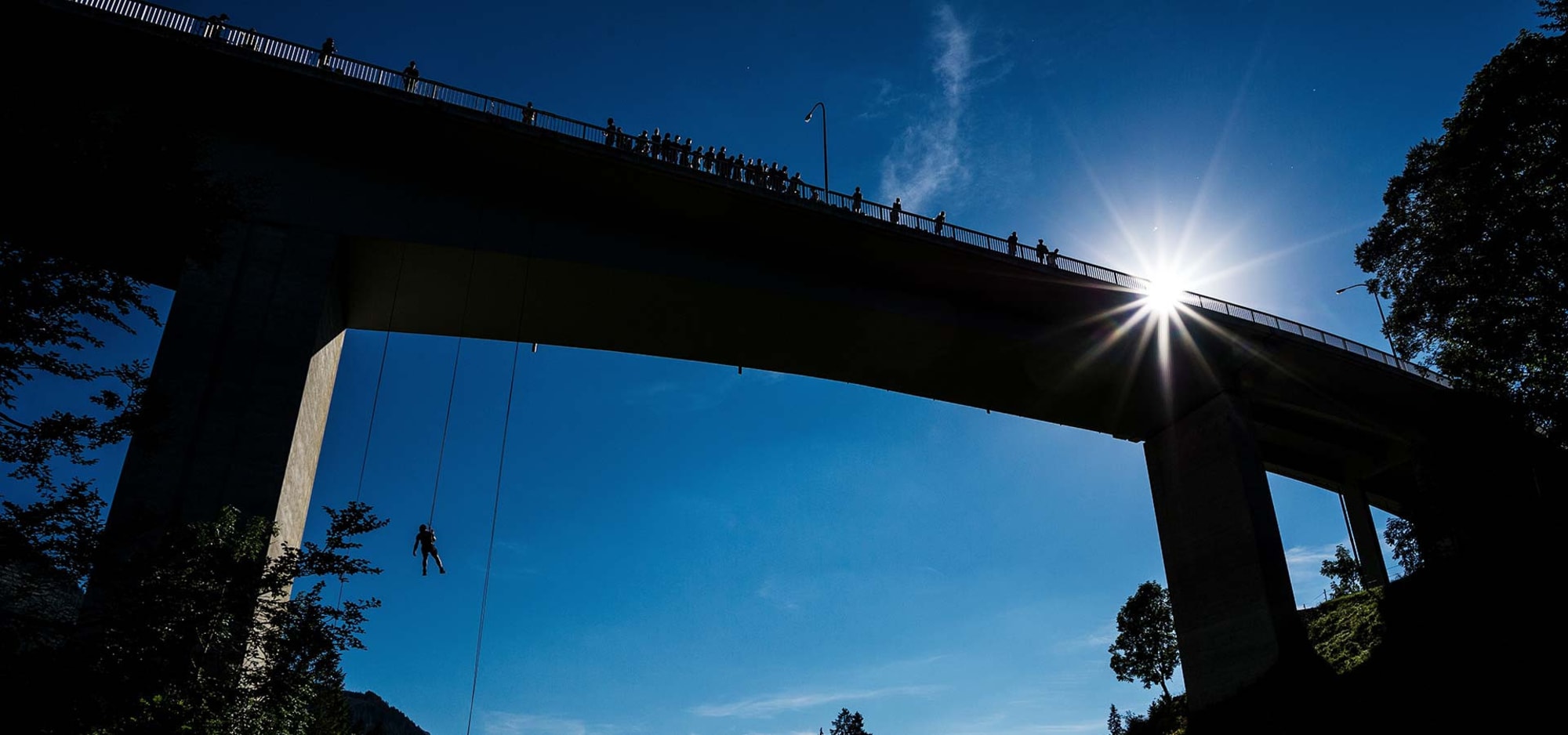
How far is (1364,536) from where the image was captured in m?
48.1

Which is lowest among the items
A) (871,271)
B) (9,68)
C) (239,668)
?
(239,668)

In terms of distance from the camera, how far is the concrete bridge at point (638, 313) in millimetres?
20250

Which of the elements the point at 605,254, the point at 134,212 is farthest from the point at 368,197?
the point at 134,212

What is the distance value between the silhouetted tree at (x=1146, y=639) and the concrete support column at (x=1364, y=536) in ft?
34.5

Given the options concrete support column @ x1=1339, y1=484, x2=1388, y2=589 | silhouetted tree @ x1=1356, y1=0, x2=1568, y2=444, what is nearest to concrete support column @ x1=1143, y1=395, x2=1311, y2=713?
silhouetted tree @ x1=1356, y1=0, x2=1568, y2=444

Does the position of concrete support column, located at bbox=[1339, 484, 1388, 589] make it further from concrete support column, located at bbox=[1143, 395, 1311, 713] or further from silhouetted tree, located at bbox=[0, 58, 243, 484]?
silhouetted tree, located at bbox=[0, 58, 243, 484]

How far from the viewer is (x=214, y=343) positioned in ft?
66.5

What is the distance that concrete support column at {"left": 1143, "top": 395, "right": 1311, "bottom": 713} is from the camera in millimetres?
29656

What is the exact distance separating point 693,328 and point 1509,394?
71.7 feet

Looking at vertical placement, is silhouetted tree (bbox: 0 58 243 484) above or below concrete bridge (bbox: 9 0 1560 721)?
below

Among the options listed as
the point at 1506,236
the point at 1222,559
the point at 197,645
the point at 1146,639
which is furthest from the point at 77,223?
the point at 1146,639

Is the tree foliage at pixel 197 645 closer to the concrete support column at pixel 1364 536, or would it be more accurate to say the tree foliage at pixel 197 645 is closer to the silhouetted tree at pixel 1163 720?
the silhouetted tree at pixel 1163 720

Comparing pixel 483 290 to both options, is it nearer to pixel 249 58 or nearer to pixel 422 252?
pixel 422 252

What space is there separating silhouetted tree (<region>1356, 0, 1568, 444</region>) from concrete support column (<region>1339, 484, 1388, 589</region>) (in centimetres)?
3046
